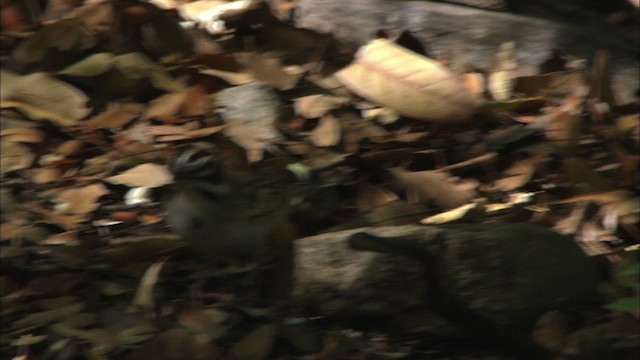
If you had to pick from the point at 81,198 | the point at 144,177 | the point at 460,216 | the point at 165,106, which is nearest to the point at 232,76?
the point at 165,106

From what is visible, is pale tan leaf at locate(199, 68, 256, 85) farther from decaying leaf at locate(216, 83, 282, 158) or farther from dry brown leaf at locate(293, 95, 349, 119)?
dry brown leaf at locate(293, 95, 349, 119)

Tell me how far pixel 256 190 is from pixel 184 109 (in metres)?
0.38

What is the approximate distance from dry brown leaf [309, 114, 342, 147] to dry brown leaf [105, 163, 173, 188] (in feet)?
1.22

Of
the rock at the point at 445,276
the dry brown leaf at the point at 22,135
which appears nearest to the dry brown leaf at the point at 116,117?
the dry brown leaf at the point at 22,135

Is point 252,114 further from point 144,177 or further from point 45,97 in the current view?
point 45,97

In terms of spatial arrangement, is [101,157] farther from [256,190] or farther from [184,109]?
[256,190]

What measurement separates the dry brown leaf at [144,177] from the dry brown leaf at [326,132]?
37 cm

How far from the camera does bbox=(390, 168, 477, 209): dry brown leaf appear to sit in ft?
7.12

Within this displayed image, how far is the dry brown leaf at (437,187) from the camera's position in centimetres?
217

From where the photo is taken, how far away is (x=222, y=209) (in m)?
2.04

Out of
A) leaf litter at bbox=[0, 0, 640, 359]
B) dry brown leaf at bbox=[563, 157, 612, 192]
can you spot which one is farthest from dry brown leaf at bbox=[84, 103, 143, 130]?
dry brown leaf at bbox=[563, 157, 612, 192]

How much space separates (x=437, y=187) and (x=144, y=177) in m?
0.66

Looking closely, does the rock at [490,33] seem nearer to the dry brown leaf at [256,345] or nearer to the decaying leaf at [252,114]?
the decaying leaf at [252,114]

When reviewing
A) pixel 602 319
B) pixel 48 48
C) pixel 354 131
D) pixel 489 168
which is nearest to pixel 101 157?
pixel 48 48
